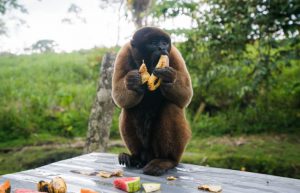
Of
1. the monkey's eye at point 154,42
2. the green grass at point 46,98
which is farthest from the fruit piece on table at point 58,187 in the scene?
the green grass at point 46,98

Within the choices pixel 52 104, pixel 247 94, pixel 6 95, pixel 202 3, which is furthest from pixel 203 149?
pixel 6 95

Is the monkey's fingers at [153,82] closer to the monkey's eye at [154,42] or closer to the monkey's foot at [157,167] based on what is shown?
the monkey's eye at [154,42]

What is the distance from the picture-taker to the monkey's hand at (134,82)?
3393mm

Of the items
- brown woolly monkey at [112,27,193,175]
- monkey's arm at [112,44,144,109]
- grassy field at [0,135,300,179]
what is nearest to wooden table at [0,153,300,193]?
brown woolly monkey at [112,27,193,175]

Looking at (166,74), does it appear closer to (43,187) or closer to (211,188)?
(211,188)

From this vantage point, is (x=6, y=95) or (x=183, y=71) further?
(x=6, y=95)

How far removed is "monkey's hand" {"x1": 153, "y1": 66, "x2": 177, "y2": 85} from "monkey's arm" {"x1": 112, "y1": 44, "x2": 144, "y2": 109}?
221mm

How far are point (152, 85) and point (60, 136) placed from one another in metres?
6.00

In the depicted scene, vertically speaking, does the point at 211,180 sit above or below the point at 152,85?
below

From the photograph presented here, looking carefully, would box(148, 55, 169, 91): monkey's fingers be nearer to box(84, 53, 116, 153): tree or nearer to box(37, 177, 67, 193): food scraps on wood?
box(37, 177, 67, 193): food scraps on wood

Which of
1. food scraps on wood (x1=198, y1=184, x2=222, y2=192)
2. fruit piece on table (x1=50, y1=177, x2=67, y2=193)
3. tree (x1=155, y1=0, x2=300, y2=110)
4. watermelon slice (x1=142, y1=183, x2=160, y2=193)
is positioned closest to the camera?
fruit piece on table (x1=50, y1=177, x2=67, y2=193)

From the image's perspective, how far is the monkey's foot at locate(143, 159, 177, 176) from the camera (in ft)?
11.4

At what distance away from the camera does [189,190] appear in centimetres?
304

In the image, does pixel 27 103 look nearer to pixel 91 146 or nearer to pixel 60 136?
pixel 60 136
